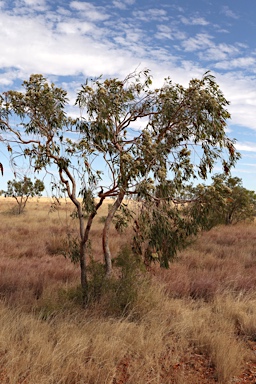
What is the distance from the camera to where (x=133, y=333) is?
6.48 metres

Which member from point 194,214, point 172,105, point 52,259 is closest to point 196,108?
point 172,105

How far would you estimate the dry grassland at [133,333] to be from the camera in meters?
5.25

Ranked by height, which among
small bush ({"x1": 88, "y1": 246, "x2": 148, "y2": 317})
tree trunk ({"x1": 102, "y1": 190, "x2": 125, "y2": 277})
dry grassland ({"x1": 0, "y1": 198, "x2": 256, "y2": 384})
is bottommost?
dry grassland ({"x1": 0, "y1": 198, "x2": 256, "y2": 384})

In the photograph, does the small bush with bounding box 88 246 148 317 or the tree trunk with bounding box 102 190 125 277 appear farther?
the tree trunk with bounding box 102 190 125 277

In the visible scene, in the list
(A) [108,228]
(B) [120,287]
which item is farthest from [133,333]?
(A) [108,228]

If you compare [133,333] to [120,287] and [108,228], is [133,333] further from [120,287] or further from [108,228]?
[108,228]

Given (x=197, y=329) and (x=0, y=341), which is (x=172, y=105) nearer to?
(x=197, y=329)

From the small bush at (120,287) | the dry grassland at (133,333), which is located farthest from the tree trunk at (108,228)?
the dry grassland at (133,333)

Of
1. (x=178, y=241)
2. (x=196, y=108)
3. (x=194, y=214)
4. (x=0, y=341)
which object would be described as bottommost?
(x=0, y=341)

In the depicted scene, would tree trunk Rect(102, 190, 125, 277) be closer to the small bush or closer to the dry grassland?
the small bush

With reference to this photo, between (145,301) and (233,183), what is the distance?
947 inches

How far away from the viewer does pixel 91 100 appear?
8711mm

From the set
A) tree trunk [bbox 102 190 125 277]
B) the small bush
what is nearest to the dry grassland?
the small bush

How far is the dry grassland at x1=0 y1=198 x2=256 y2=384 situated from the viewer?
17.2ft
